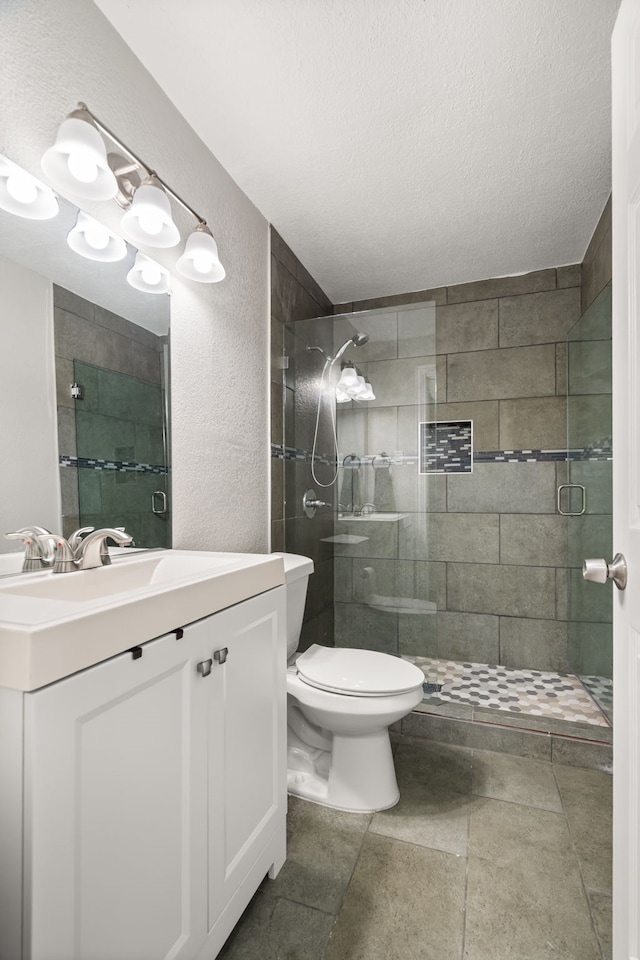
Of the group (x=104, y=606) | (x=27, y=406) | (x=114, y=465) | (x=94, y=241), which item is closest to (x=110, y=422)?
(x=114, y=465)

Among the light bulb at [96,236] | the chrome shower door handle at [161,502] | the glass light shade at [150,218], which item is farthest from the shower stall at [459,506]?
the light bulb at [96,236]

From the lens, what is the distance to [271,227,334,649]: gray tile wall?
2.34 m

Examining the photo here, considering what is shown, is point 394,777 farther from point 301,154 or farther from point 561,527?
point 301,154

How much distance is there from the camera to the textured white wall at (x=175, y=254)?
114 centimetres

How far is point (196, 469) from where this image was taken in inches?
70.4

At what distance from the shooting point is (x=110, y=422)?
1.44 meters

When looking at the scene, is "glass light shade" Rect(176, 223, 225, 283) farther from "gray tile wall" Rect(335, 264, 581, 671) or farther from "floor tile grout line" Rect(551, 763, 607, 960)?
"floor tile grout line" Rect(551, 763, 607, 960)

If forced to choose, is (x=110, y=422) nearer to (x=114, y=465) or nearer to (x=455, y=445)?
(x=114, y=465)

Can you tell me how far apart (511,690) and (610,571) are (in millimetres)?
1910

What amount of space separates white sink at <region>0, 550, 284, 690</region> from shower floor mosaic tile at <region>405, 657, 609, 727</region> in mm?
1358

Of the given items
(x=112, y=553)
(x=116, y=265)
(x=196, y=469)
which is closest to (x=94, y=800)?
(x=112, y=553)

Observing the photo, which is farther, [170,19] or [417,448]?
[417,448]

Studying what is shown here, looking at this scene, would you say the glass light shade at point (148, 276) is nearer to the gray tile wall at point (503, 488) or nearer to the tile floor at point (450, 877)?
the gray tile wall at point (503, 488)

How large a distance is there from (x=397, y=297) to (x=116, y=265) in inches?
82.0
